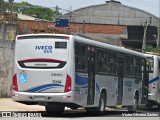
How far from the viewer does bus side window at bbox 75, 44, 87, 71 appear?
18328 mm

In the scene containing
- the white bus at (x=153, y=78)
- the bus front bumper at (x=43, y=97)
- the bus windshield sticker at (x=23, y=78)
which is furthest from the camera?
the white bus at (x=153, y=78)

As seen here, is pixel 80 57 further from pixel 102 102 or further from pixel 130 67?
pixel 130 67

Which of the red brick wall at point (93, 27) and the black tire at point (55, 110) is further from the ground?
the red brick wall at point (93, 27)

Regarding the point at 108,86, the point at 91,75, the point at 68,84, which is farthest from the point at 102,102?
the point at 68,84

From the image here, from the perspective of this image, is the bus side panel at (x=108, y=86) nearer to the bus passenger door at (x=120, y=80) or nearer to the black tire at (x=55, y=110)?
the bus passenger door at (x=120, y=80)

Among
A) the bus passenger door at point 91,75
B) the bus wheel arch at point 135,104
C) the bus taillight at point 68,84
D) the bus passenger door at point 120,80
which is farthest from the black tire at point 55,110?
the bus wheel arch at point 135,104

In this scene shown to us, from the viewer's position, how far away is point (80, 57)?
18625mm

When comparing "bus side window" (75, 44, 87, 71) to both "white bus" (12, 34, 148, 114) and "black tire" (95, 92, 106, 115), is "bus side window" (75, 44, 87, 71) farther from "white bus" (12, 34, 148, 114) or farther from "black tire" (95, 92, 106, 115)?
"black tire" (95, 92, 106, 115)

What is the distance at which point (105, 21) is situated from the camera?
285 ft

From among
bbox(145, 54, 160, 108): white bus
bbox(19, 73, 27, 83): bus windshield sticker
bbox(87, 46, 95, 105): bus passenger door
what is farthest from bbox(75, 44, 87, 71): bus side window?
bbox(145, 54, 160, 108): white bus

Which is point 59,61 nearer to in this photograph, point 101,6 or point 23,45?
point 23,45

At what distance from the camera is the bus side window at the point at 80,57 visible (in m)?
18.3

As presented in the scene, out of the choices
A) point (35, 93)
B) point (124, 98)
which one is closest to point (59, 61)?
point (35, 93)

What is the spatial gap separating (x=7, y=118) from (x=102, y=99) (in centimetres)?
543
